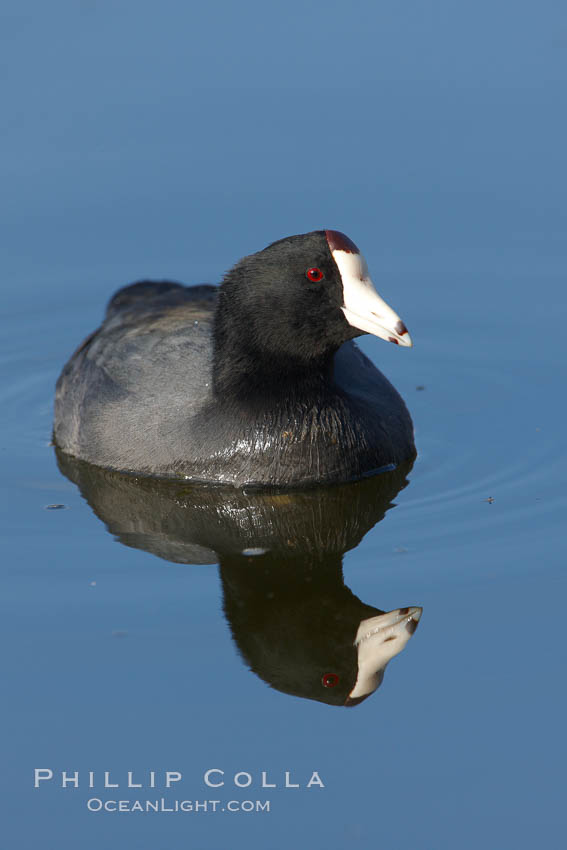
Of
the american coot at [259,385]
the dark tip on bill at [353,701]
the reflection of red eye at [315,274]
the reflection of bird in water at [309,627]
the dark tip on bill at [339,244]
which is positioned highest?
the dark tip on bill at [339,244]

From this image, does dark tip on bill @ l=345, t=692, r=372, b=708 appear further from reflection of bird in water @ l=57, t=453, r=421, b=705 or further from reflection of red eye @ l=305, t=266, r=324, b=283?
reflection of red eye @ l=305, t=266, r=324, b=283

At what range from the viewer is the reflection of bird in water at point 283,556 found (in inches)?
237

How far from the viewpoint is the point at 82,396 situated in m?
8.11

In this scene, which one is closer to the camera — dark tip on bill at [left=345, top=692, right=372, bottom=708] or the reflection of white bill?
dark tip on bill at [left=345, top=692, right=372, bottom=708]

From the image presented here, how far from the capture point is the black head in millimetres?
7004

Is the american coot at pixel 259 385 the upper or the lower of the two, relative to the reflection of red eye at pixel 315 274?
lower

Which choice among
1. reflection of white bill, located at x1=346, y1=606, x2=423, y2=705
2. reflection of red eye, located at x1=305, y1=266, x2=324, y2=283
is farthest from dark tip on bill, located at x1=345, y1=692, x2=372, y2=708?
reflection of red eye, located at x1=305, y1=266, x2=324, y2=283

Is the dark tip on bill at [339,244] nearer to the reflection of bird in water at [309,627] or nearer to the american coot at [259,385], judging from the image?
the american coot at [259,385]

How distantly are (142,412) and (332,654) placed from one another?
→ 2.12m

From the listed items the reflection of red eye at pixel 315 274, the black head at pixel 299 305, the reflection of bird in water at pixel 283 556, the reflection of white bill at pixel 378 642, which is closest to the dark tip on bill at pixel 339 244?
the black head at pixel 299 305

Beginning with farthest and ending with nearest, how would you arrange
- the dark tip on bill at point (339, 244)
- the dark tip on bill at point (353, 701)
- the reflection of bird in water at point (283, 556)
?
the dark tip on bill at point (339, 244) → the reflection of bird in water at point (283, 556) → the dark tip on bill at point (353, 701)

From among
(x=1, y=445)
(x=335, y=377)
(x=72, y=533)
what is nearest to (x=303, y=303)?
(x=335, y=377)

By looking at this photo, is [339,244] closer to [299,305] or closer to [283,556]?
[299,305]

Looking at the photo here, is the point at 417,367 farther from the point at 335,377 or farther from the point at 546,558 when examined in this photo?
the point at 546,558
